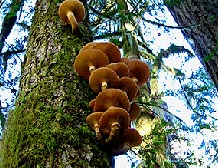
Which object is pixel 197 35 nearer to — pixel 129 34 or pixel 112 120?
pixel 129 34

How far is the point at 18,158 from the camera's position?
1418 mm

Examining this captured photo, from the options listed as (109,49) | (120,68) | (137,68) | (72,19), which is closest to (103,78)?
(120,68)

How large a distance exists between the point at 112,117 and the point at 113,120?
0.05ft

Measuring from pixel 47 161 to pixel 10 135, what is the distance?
325 millimetres

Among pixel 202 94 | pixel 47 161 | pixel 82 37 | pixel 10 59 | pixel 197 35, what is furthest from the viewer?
pixel 202 94

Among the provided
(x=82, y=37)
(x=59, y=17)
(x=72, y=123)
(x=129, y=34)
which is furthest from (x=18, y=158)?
(x=129, y=34)

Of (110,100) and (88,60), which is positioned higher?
(88,60)

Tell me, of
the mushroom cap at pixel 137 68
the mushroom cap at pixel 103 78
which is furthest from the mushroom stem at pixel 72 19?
the mushroom cap at pixel 103 78

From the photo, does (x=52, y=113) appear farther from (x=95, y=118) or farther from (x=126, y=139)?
(x=126, y=139)

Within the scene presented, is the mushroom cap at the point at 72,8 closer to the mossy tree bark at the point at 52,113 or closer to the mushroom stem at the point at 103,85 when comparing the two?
the mossy tree bark at the point at 52,113

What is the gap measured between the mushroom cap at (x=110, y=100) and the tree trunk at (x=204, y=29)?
4.96ft

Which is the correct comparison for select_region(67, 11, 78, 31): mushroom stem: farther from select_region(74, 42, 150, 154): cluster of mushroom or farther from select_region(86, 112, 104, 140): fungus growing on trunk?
select_region(86, 112, 104, 140): fungus growing on trunk

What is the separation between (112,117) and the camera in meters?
1.47

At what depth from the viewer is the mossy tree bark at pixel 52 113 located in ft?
4.66
